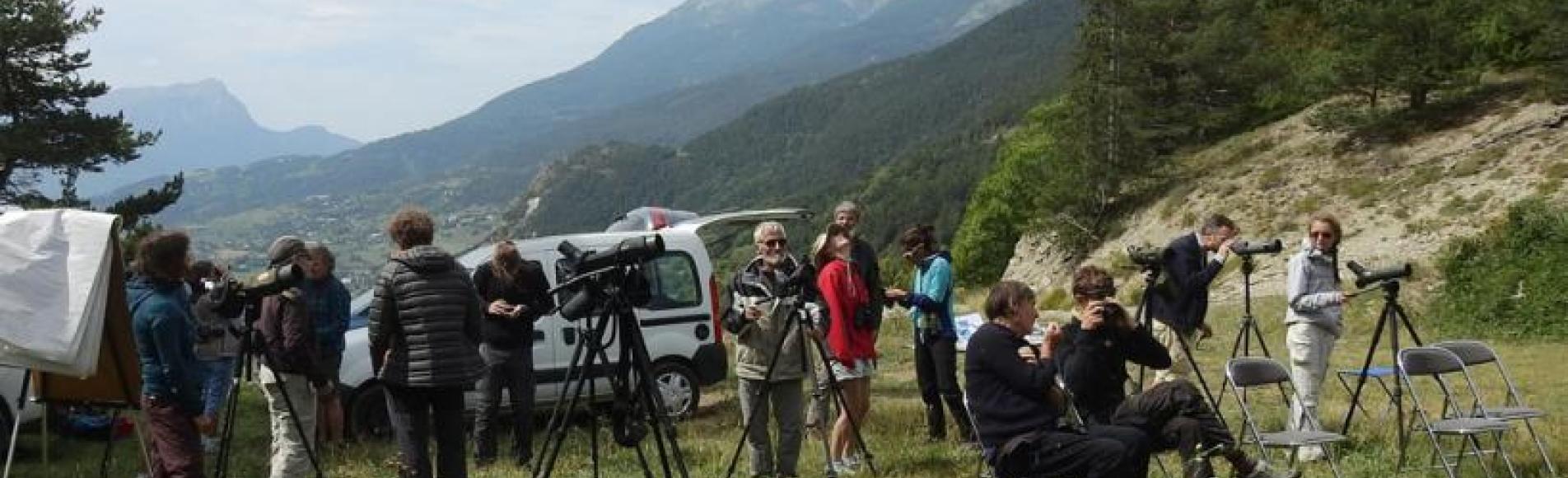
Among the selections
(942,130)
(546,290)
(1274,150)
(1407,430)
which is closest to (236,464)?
(546,290)

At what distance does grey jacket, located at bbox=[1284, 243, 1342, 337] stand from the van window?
16.6 feet

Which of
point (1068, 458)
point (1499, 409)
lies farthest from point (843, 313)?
point (1499, 409)

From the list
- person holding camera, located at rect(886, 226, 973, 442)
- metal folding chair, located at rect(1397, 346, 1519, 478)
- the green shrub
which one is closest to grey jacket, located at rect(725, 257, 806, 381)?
person holding camera, located at rect(886, 226, 973, 442)

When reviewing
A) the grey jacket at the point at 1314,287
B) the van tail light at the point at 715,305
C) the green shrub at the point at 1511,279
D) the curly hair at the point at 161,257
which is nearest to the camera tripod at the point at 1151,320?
the grey jacket at the point at 1314,287

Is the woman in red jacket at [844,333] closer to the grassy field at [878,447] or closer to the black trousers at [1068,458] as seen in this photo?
the grassy field at [878,447]

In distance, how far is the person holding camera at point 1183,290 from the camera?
7.38 metres

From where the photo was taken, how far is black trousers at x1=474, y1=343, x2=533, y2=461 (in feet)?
26.0

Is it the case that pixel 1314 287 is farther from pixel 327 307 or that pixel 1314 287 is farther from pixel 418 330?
pixel 327 307

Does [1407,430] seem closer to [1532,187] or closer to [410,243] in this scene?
[410,243]

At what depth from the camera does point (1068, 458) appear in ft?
17.3

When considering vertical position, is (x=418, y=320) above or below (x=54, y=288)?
below

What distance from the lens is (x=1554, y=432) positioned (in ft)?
25.3

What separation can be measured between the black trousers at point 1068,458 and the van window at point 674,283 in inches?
213

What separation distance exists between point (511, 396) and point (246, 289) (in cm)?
235
